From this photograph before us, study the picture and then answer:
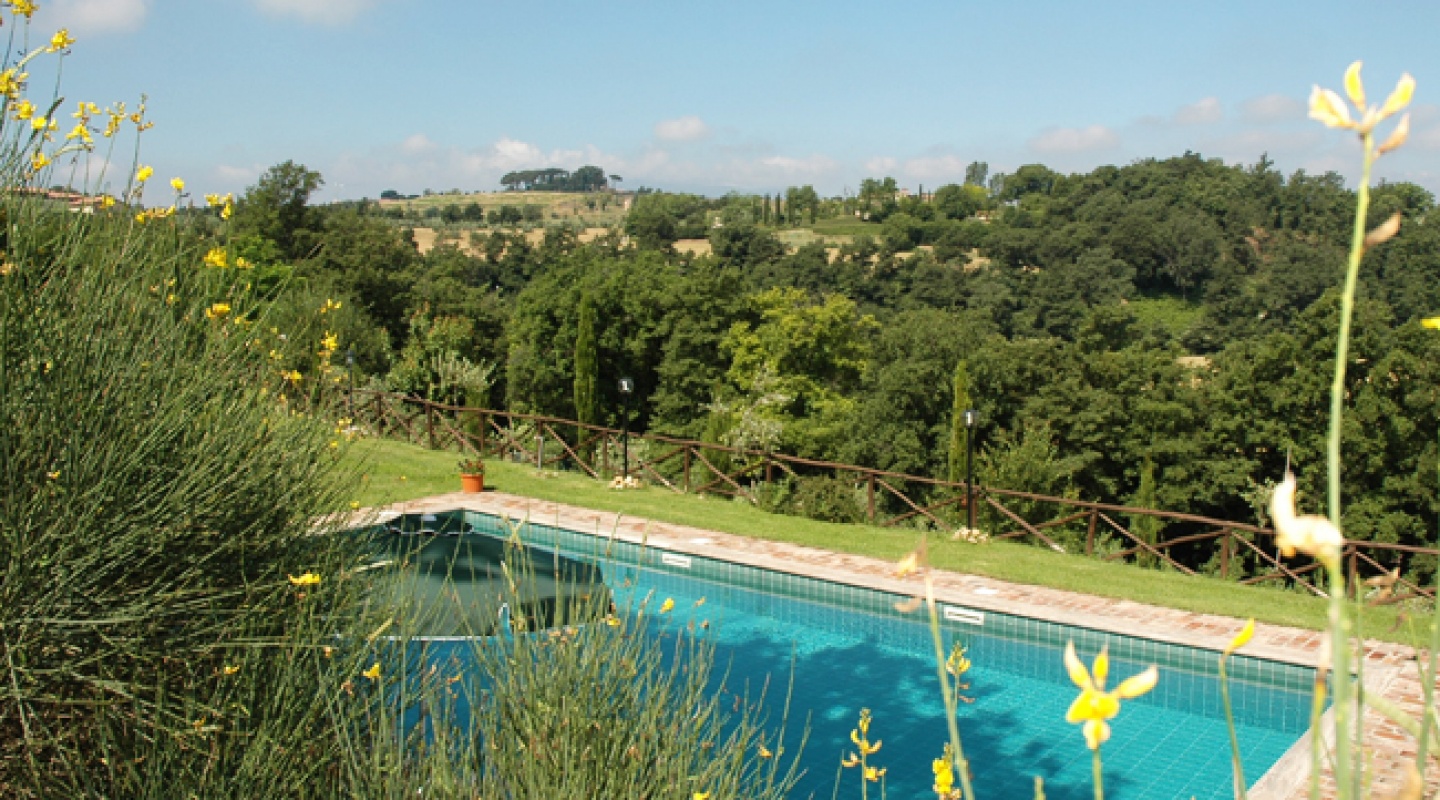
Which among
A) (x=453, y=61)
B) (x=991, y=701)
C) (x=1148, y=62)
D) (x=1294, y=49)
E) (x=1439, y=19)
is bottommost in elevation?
(x=991, y=701)

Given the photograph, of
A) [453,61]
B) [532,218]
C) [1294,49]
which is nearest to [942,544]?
[1294,49]

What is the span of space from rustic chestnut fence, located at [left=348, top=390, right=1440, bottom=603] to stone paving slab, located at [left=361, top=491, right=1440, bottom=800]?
105 cm

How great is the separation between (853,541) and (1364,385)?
16176mm

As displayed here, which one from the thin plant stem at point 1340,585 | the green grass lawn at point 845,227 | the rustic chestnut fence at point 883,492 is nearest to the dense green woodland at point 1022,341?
the rustic chestnut fence at point 883,492

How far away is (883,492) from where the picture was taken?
2344 centimetres

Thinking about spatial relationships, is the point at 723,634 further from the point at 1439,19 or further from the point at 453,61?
the point at 453,61

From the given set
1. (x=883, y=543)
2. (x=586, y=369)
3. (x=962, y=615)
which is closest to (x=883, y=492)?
(x=586, y=369)

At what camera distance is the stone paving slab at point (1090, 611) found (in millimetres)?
5336

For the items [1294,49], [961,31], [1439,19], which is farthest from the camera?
[961,31]

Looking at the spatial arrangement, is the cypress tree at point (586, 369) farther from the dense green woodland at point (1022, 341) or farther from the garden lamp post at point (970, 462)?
the garden lamp post at point (970, 462)

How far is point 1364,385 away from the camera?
21359 millimetres

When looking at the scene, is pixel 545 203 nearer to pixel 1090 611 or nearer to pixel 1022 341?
pixel 1022 341

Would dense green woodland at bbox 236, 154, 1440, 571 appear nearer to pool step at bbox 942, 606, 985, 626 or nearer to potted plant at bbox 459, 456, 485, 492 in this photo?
potted plant at bbox 459, 456, 485, 492

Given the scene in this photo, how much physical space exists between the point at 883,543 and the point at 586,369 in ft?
52.1
